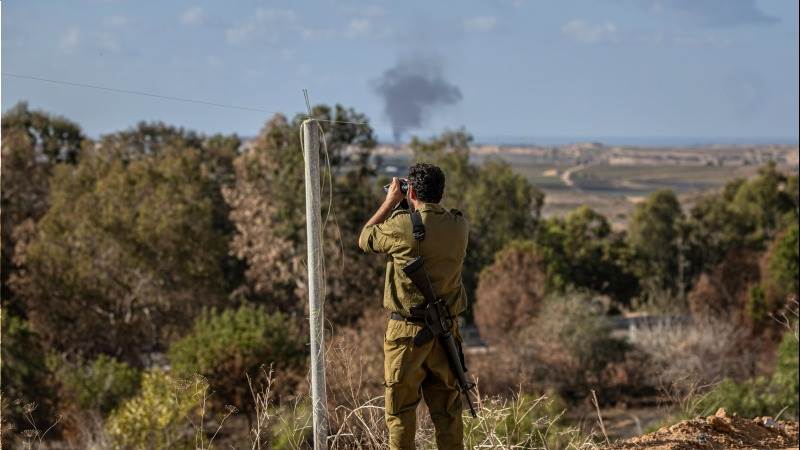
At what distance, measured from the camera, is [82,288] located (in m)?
30.3

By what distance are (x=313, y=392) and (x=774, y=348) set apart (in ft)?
96.9

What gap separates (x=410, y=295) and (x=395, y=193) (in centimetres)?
63

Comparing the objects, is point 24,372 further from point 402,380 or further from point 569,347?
point 402,380

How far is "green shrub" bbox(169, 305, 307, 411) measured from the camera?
21562 mm

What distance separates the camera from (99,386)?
2322 cm

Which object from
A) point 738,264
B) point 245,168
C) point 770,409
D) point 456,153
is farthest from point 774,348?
point 245,168

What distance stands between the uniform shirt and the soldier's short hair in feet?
0.18

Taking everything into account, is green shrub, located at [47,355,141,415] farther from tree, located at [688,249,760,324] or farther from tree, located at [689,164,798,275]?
tree, located at [689,164,798,275]

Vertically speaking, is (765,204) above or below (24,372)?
above

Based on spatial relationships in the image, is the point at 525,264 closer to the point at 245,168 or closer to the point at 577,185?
the point at 245,168

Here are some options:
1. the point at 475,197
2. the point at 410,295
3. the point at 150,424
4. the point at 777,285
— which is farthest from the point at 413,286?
the point at 475,197

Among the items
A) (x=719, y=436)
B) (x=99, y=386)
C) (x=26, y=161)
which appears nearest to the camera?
(x=719, y=436)

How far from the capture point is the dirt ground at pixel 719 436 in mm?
7152

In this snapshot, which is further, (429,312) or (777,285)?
(777,285)
